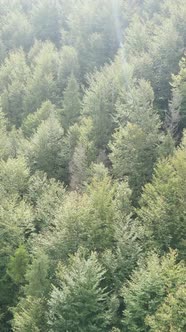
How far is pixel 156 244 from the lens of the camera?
130 feet

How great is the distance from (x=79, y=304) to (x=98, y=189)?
13385 mm

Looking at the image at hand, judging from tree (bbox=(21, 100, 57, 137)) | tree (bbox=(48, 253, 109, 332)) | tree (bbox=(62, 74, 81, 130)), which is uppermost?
tree (bbox=(62, 74, 81, 130))

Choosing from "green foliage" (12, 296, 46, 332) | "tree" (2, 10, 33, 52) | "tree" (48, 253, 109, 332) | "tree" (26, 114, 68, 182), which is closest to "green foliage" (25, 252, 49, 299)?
"green foliage" (12, 296, 46, 332)

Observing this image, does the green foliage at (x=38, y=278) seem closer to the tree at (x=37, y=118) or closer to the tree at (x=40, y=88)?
the tree at (x=37, y=118)

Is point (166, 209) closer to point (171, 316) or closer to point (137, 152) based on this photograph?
point (171, 316)

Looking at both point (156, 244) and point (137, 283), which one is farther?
point (156, 244)

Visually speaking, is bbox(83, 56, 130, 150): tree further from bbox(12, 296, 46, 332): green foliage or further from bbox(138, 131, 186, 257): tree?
bbox(12, 296, 46, 332): green foliage

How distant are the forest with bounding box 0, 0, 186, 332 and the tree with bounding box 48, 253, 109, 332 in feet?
0.27

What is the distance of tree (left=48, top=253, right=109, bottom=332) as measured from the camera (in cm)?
3384

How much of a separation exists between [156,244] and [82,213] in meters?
7.20

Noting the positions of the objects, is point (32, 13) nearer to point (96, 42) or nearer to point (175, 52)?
point (96, 42)

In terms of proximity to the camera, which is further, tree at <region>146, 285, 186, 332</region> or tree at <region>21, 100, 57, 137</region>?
tree at <region>21, 100, 57, 137</region>

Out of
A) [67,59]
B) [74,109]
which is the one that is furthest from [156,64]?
[67,59]

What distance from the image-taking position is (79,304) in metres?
33.8
